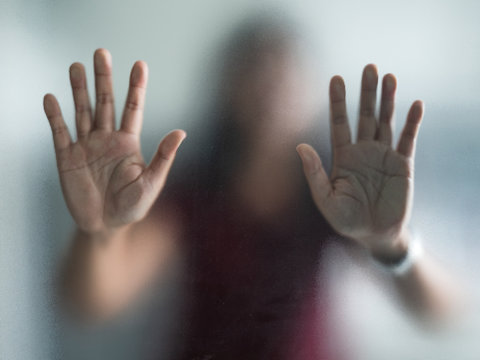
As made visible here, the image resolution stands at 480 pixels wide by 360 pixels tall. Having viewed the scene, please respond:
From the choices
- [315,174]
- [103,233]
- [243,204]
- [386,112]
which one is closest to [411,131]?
[386,112]

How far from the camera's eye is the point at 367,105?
2.25ft

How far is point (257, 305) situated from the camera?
67cm

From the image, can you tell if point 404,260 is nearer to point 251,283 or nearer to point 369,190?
point 369,190

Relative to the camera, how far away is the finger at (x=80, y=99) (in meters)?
0.57

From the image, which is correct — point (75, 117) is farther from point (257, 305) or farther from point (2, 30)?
point (257, 305)

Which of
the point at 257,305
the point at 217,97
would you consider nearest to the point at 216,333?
the point at 257,305

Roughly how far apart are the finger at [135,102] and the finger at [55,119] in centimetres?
8

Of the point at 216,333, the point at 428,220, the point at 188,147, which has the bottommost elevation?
the point at 216,333

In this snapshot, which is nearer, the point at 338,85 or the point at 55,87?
the point at 55,87

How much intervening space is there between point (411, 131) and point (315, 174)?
18 centimetres

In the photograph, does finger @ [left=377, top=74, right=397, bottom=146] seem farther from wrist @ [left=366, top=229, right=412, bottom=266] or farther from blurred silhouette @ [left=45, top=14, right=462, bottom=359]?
wrist @ [left=366, top=229, right=412, bottom=266]

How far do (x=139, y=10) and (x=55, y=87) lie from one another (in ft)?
0.50

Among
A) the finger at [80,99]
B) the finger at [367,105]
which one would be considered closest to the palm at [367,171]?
the finger at [367,105]

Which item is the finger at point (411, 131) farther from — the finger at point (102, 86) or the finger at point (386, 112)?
the finger at point (102, 86)
